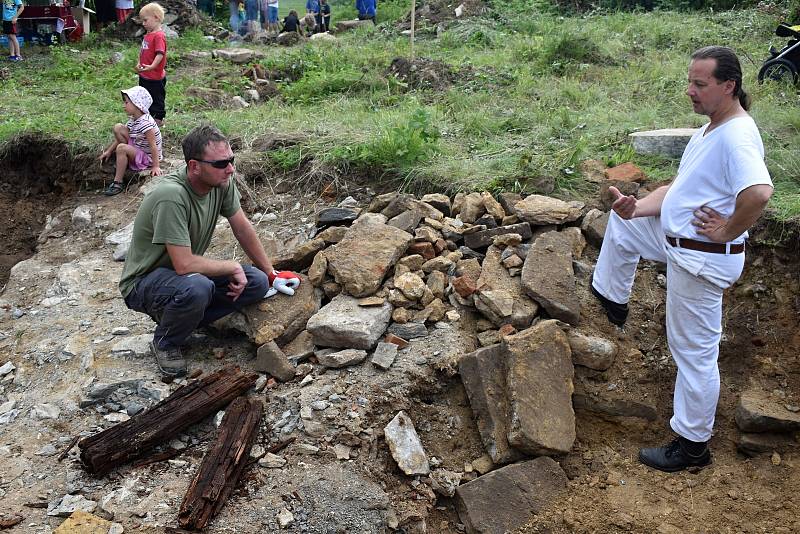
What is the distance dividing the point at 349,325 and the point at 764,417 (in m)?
2.39

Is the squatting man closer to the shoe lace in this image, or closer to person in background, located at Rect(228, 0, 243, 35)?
the shoe lace

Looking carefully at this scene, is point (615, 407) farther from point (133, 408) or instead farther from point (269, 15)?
point (269, 15)

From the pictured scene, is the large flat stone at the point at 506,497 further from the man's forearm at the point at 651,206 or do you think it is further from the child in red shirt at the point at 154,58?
the child in red shirt at the point at 154,58

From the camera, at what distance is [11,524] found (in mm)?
3326

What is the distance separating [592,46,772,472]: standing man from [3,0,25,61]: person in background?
38.7 ft

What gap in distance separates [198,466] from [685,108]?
19.6ft

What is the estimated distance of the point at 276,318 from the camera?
456 cm

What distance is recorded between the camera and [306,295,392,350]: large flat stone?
4.31m

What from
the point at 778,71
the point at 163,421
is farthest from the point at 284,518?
the point at 778,71

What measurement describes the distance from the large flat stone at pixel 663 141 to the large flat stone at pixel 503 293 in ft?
7.23

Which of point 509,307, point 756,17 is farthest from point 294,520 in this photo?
point 756,17

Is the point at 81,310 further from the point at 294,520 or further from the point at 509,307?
the point at 509,307

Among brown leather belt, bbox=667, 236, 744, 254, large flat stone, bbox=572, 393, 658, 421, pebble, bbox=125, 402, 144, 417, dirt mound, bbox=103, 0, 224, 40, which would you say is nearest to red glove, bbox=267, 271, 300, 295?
pebble, bbox=125, 402, 144, 417

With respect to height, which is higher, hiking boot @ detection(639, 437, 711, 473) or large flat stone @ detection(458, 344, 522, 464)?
large flat stone @ detection(458, 344, 522, 464)
